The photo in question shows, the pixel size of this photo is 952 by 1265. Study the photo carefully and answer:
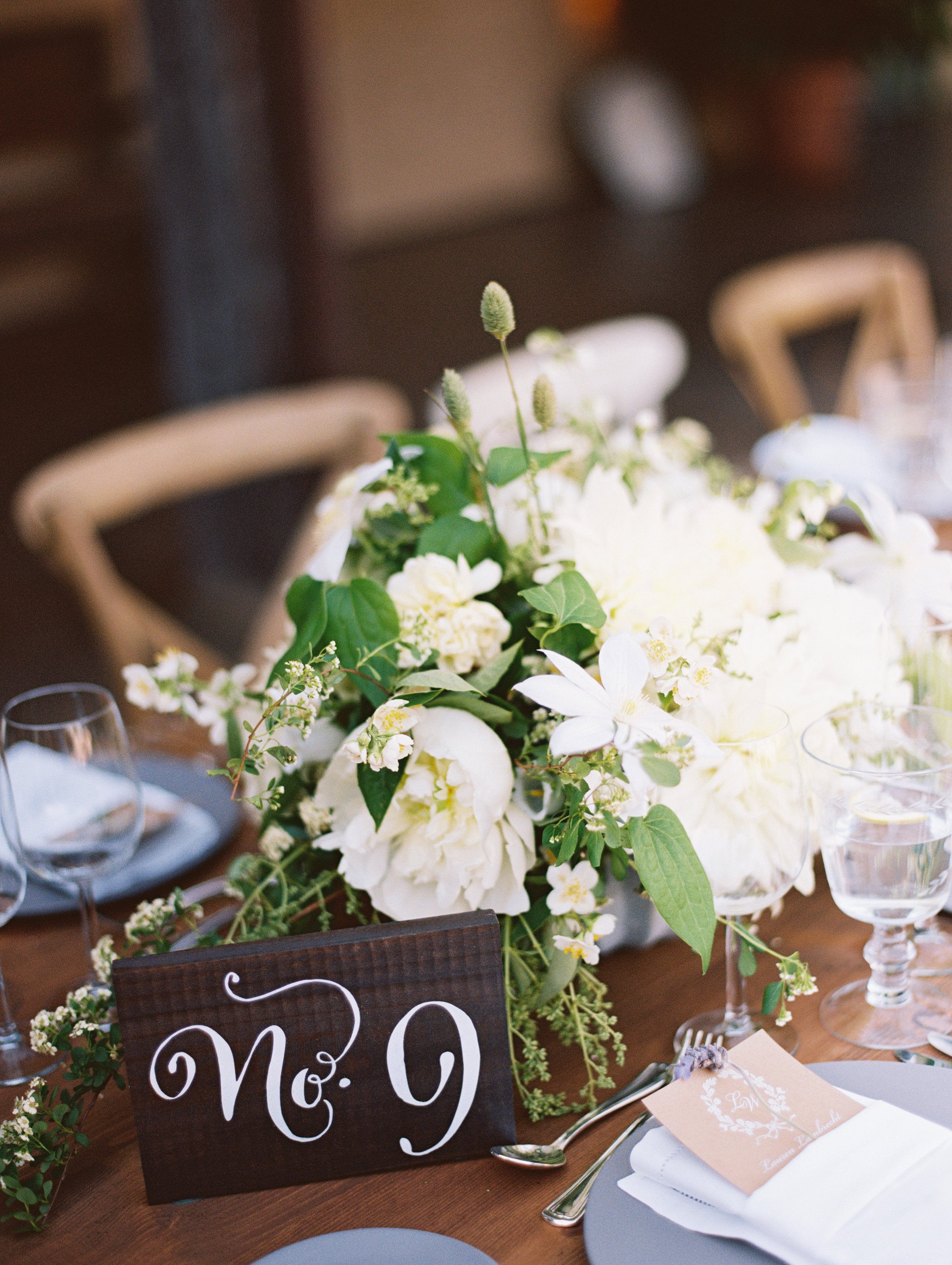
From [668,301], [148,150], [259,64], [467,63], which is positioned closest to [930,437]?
[259,64]

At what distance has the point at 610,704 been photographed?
2.39 feet

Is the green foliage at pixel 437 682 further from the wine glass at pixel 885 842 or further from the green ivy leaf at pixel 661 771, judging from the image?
the wine glass at pixel 885 842

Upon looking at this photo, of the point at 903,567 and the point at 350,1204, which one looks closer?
the point at 350,1204

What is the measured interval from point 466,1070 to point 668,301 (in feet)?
18.9

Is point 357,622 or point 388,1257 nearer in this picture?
point 388,1257

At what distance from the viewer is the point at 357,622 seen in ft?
2.83

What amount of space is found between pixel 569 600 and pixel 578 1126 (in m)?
0.32

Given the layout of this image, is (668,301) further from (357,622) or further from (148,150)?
(357,622)

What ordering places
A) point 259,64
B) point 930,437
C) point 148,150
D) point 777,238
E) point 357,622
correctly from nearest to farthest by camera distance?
point 357,622 < point 930,437 < point 259,64 < point 148,150 < point 777,238

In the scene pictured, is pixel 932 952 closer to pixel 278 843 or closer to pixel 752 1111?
pixel 752 1111

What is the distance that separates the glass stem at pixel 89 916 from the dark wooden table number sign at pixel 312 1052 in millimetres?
251

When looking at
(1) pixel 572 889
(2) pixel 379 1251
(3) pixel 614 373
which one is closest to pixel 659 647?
(1) pixel 572 889

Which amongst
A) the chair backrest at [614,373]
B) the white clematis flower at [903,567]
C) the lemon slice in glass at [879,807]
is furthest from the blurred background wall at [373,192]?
the lemon slice in glass at [879,807]

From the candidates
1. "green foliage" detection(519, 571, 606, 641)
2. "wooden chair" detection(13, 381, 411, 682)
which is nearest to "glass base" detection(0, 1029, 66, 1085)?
"green foliage" detection(519, 571, 606, 641)
